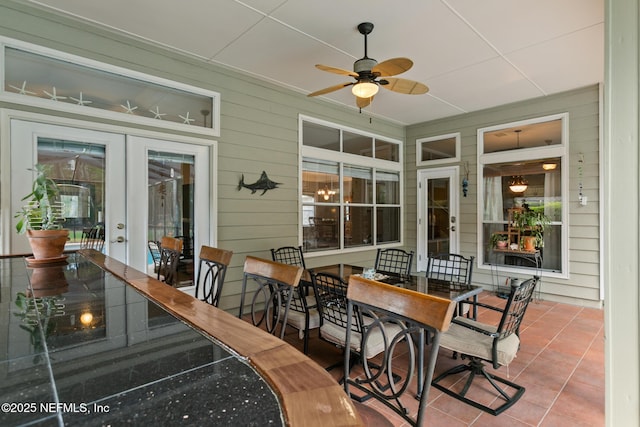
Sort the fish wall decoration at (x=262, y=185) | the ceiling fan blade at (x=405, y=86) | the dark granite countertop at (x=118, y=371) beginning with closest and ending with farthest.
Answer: the dark granite countertop at (x=118, y=371)
the ceiling fan blade at (x=405, y=86)
the fish wall decoration at (x=262, y=185)

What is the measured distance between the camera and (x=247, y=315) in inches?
154

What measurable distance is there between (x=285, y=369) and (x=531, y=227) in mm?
5420

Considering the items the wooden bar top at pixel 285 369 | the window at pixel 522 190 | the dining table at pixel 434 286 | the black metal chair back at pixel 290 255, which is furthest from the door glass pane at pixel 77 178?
the window at pixel 522 190

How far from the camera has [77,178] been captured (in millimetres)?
2975

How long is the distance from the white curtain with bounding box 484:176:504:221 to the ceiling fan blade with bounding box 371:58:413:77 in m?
3.40

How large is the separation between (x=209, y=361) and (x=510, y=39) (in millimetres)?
3973

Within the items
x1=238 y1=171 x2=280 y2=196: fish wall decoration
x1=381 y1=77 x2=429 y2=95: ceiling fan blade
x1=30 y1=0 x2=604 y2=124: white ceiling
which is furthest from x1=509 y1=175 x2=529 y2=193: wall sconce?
x1=238 y1=171 x2=280 y2=196: fish wall decoration

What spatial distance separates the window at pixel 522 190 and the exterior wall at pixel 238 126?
270cm

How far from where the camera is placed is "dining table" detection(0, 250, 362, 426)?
1.77 feet

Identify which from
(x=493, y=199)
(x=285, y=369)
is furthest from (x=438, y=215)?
(x=285, y=369)

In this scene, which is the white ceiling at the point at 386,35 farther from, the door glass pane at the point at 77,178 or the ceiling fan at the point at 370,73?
the door glass pane at the point at 77,178

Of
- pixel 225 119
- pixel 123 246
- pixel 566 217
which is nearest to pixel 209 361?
pixel 123 246

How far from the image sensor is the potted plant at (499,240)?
17.0 ft

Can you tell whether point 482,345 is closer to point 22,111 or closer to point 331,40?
point 331,40
